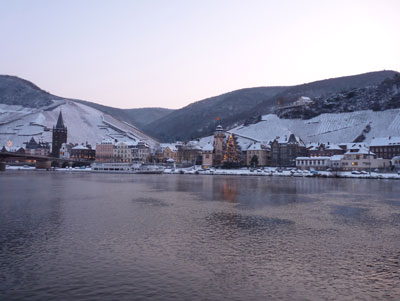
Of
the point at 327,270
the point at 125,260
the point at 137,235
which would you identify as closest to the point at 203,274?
the point at 125,260

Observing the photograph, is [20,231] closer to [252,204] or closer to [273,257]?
[273,257]

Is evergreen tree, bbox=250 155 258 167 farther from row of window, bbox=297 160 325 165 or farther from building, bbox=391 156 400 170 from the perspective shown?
building, bbox=391 156 400 170

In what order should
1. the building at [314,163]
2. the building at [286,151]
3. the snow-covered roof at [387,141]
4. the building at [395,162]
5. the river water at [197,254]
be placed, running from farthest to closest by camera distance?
the building at [286,151] < the snow-covered roof at [387,141] < the building at [314,163] < the building at [395,162] < the river water at [197,254]

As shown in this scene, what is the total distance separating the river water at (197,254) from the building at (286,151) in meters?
134

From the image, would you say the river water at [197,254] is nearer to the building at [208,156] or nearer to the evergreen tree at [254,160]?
the evergreen tree at [254,160]

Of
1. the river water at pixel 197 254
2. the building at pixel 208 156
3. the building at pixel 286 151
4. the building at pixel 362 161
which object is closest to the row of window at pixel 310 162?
the building at pixel 362 161

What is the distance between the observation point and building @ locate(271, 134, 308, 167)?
17050cm

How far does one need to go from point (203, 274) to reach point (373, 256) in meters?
10.4

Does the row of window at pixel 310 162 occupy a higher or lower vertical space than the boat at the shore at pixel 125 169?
higher

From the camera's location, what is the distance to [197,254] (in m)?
21.2

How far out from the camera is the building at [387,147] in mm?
146500

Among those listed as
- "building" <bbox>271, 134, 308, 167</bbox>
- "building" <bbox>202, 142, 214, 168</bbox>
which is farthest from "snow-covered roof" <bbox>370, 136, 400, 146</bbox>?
"building" <bbox>202, 142, 214, 168</bbox>

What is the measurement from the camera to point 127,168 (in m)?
154

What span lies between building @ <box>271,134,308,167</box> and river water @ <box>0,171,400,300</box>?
134m
